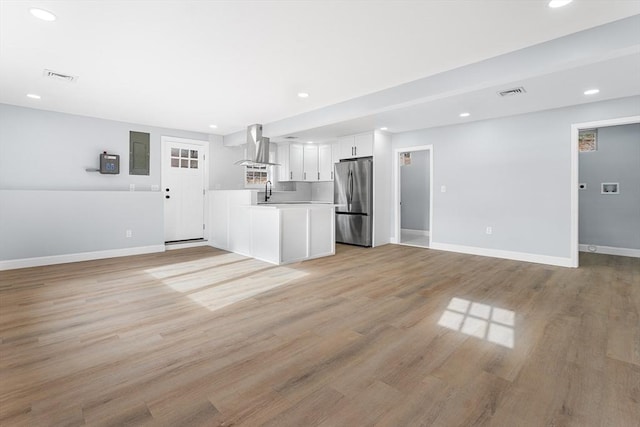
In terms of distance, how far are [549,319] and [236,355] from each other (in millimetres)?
2656

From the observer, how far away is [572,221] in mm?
4473

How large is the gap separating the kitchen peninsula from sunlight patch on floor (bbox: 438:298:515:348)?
2569 mm

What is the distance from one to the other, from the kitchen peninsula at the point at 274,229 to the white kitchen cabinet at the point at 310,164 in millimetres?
2115

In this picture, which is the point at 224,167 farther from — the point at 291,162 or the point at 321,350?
the point at 321,350

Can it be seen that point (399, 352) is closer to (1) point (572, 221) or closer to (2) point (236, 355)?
(2) point (236, 355)

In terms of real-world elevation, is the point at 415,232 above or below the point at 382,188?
below

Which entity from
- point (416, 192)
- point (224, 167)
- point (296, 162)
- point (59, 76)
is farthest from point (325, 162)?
point (59, 76)

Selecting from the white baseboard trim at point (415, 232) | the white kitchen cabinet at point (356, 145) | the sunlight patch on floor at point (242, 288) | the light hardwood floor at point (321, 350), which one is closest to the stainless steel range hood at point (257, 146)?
the white kitchen cabinet at point (356, 145)

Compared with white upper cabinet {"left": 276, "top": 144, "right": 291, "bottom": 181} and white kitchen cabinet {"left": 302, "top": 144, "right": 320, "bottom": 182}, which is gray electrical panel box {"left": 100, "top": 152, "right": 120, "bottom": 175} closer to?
white upper cabinet {"left": 276, "top": 144, "right": 291, "bottom": 181}

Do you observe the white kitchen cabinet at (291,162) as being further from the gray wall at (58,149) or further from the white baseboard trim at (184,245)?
the gray wall at (58,149)

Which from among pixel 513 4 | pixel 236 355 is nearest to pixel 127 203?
pixel 236 355

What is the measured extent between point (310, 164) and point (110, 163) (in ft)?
13.3

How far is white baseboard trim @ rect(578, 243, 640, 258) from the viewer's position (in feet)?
17.1

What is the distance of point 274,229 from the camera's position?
4742 mm
